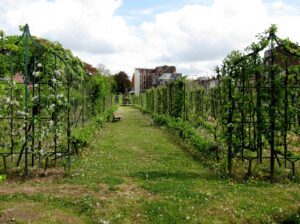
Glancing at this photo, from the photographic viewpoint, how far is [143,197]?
5855 millimetres

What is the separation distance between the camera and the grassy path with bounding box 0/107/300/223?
199 inches

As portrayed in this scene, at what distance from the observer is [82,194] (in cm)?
602

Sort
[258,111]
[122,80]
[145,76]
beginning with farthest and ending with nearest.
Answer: [145,76] → [122,80] → [258,111]

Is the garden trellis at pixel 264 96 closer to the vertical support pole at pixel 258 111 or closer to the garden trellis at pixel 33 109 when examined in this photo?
the vertical support pole at pixel 258 111

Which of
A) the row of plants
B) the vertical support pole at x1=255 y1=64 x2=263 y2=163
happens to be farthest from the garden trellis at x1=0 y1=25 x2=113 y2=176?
the vertical support pole at x1=255 y1=64 x2=263 y2=163

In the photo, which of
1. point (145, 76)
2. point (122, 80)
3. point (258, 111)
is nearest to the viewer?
point (258, 111)

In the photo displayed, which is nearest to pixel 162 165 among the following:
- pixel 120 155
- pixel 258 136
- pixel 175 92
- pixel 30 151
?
pixel 120 155

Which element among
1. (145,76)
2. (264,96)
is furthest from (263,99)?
(145,76)

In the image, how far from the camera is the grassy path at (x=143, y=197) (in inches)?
199

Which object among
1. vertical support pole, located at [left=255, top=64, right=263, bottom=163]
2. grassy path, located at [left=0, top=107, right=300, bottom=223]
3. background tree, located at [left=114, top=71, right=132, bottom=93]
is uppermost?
background tree, located at [left=114, top=71, right=132, bottom=93]

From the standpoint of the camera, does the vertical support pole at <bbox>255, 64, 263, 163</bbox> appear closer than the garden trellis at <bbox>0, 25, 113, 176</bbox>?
No

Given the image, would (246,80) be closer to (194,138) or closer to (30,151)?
(194,138)

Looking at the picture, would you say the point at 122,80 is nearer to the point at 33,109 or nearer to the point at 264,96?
the point at 33,109

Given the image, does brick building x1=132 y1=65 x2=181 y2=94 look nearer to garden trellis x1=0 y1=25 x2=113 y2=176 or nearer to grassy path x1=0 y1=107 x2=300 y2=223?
garden trellis x1=0 y1=25 x2=113 y2=176
